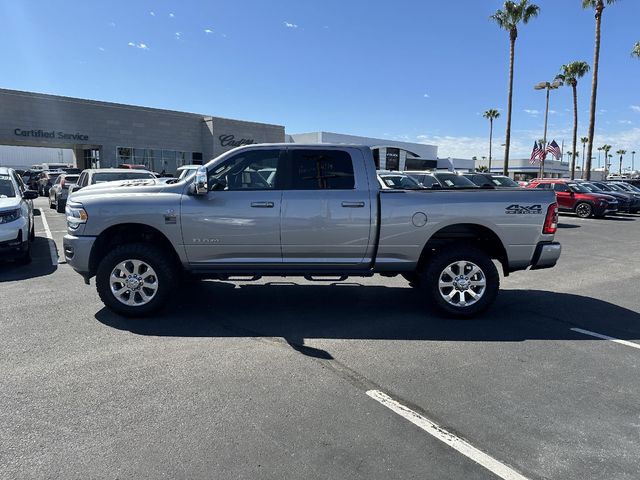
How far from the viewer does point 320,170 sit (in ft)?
18.6

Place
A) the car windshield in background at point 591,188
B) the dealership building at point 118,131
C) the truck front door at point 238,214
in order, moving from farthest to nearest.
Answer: the dealership building at point 118,131 → the car windshield in background at point 591,188 → the truck front door at point 238,214

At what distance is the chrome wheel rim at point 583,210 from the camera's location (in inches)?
820

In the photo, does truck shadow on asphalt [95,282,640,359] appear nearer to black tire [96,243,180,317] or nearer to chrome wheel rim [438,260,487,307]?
black tire [96,243,180,317]

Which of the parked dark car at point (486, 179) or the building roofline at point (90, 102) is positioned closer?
the parked dark car at point (486, 179)

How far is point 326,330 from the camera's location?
17.2 feet

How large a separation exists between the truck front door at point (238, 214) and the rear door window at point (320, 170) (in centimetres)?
21

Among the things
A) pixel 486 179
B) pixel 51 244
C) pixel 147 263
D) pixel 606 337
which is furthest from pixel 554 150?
pixel 147 263

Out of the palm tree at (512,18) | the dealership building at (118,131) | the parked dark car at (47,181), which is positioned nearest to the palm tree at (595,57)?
the palm tree at (512,18)

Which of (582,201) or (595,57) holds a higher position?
(595,57)

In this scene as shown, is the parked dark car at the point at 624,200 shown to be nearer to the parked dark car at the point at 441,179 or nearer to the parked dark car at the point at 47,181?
the parked dark car at the point at 441,179

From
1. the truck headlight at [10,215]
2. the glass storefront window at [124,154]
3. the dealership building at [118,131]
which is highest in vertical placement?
the dealership building at [118,131]

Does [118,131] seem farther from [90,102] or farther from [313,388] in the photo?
[313,388]

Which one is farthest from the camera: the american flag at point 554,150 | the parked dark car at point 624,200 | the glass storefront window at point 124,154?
the glass storefront window at point 124,154

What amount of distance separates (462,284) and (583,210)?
727 inches
